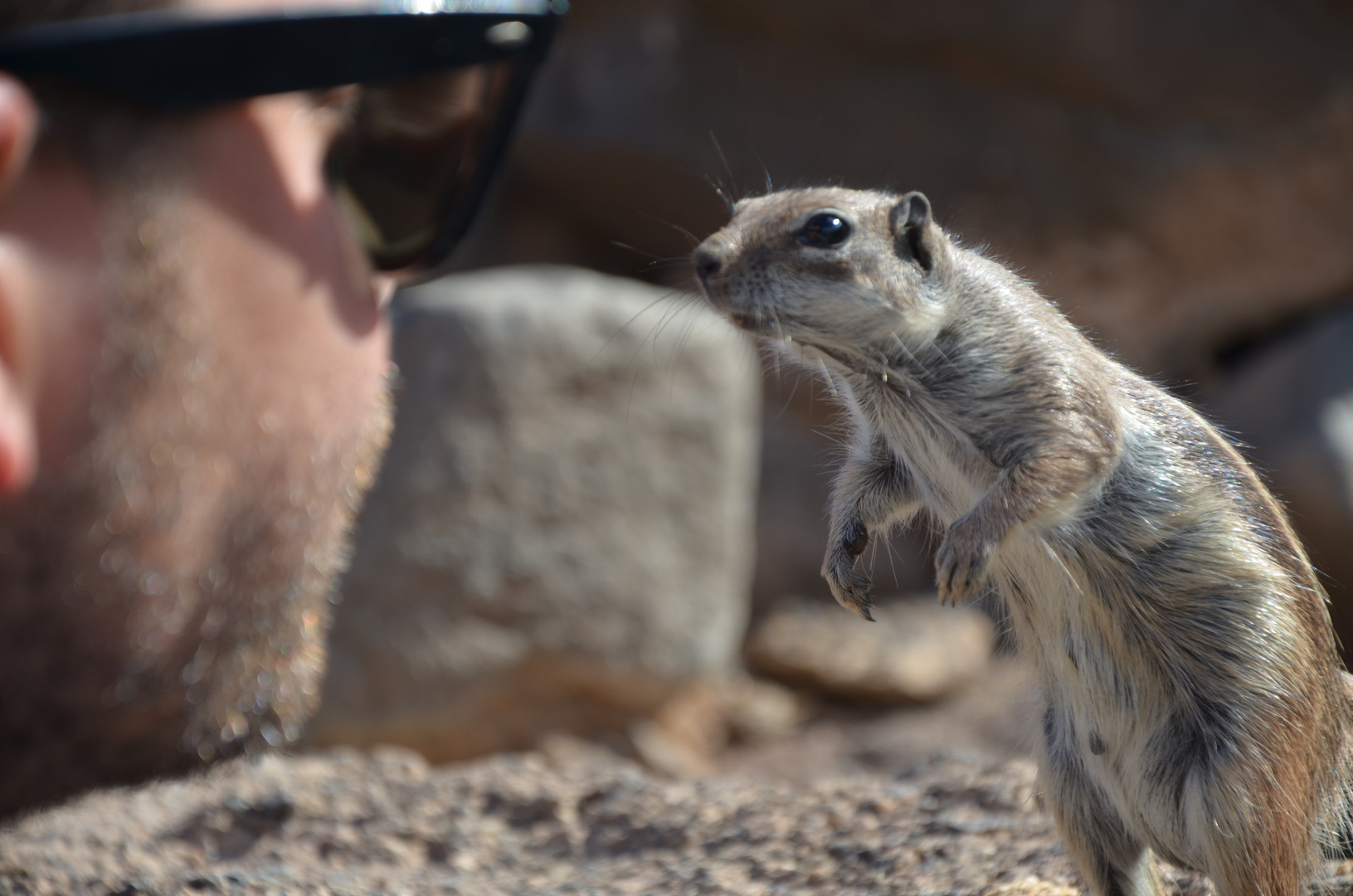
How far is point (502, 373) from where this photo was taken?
22.9ft

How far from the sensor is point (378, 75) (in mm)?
2049

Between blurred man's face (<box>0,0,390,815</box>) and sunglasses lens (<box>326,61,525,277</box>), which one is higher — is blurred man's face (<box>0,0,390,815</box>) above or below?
below

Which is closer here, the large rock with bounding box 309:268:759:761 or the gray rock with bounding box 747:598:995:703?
the large rock with bounding box 309:268:759:761

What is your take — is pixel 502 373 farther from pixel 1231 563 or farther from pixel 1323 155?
pixel 1323 155

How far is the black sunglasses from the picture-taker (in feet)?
5.68

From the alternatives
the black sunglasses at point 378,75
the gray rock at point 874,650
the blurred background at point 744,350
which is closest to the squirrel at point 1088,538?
the black sunglasses at point 378,75

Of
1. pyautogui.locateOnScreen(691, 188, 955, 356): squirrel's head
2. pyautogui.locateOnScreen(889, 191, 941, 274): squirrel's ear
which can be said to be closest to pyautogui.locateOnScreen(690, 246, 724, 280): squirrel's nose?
pyautogui.locateOnScreen(691, 188, 955, 356): squirrel's head

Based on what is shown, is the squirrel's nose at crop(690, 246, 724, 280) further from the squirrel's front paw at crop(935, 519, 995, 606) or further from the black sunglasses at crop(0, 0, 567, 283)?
the squirrel's front paw at crop(935, 519, 995, 606)

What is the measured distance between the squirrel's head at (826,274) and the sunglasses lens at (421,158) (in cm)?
63

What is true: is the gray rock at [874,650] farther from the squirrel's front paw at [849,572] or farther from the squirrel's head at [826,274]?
the squirrel's head at [826,274]

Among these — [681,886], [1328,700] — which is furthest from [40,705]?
[1328,700]

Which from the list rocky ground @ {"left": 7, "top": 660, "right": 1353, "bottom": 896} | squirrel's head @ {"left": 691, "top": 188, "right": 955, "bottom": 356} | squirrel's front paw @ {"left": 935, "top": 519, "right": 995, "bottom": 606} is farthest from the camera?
rocky ground @ {"left": 7, "top": 660, "right": 1353, "bottom": 896}

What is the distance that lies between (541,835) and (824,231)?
207 cm

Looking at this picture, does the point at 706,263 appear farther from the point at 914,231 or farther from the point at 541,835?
the point at 541,835
